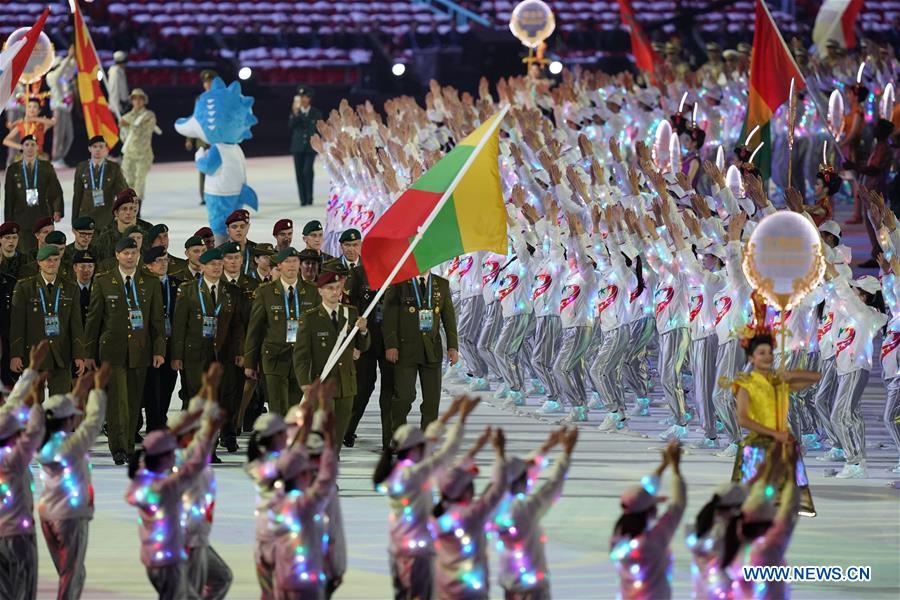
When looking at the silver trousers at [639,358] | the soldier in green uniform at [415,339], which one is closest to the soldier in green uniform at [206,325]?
the soldier in green uniform at [415,339]

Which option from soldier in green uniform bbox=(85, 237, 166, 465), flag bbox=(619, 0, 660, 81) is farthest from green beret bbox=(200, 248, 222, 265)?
flag bbox=(619, 0, 660, 81)

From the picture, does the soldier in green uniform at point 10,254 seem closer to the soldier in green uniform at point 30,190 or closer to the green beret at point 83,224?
the green beret at point 83,224

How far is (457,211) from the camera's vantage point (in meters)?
12.5

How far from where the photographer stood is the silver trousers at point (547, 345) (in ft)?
51.1

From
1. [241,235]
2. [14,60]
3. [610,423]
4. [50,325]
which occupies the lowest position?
[610,423]

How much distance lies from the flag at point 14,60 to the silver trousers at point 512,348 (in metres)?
4.06

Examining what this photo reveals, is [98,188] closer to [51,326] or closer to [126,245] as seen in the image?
[126,245]

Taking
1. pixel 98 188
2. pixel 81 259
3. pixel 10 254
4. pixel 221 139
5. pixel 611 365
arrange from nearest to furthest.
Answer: pixel 81 259 → pixel 10 254 → pixel 611 365 → pixel 98 188 → pixel 221 139

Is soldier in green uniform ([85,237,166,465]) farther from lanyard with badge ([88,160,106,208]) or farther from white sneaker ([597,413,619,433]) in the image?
lanyard with badge ([88,160,106,208])

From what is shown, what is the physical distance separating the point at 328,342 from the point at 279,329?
1.73 feet

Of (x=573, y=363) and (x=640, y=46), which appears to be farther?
(x=640, y=46)

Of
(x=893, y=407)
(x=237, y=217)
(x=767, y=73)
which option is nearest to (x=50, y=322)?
(x=237, y=217)

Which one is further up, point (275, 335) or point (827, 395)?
point (275, 335)

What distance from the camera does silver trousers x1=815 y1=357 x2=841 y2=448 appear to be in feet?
44.8
